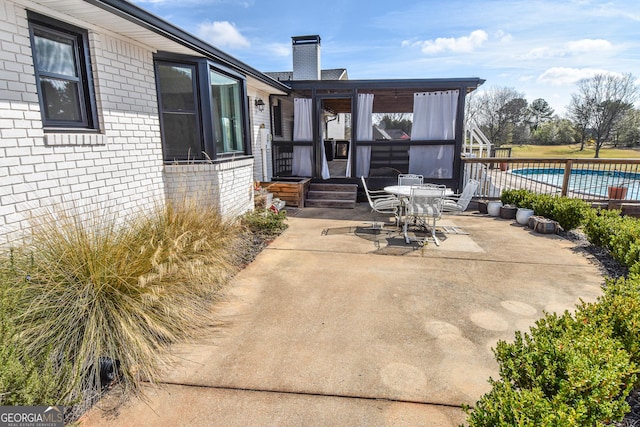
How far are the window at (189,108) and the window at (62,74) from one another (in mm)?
1110

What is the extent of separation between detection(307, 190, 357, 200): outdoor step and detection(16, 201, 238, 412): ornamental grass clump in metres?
5.38

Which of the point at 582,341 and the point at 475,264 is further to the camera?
the point at 475,264

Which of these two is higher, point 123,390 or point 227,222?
point 227,222

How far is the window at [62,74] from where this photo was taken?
10.4 ft

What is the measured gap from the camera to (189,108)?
499cm

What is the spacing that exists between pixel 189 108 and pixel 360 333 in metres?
4.10

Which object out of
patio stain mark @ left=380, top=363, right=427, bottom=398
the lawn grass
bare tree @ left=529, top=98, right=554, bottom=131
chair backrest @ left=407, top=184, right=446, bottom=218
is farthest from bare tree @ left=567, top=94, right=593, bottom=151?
patio stain mark @ left=380, top=363, right=427, bottom=398

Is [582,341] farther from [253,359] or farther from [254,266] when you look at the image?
[254,266]

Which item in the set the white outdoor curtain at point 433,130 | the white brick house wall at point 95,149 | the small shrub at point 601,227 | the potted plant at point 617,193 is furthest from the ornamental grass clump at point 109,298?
the potted plant at point 617,193

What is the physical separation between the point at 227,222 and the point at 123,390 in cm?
224

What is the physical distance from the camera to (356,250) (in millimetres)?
4820

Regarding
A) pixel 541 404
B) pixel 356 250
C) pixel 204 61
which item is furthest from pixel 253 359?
pixel 204 61

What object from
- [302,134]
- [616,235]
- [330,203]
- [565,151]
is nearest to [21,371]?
[616,235]

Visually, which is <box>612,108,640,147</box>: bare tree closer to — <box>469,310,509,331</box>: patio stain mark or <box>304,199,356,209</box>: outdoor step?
<box>304,199,356,209</box>: outdoor step
